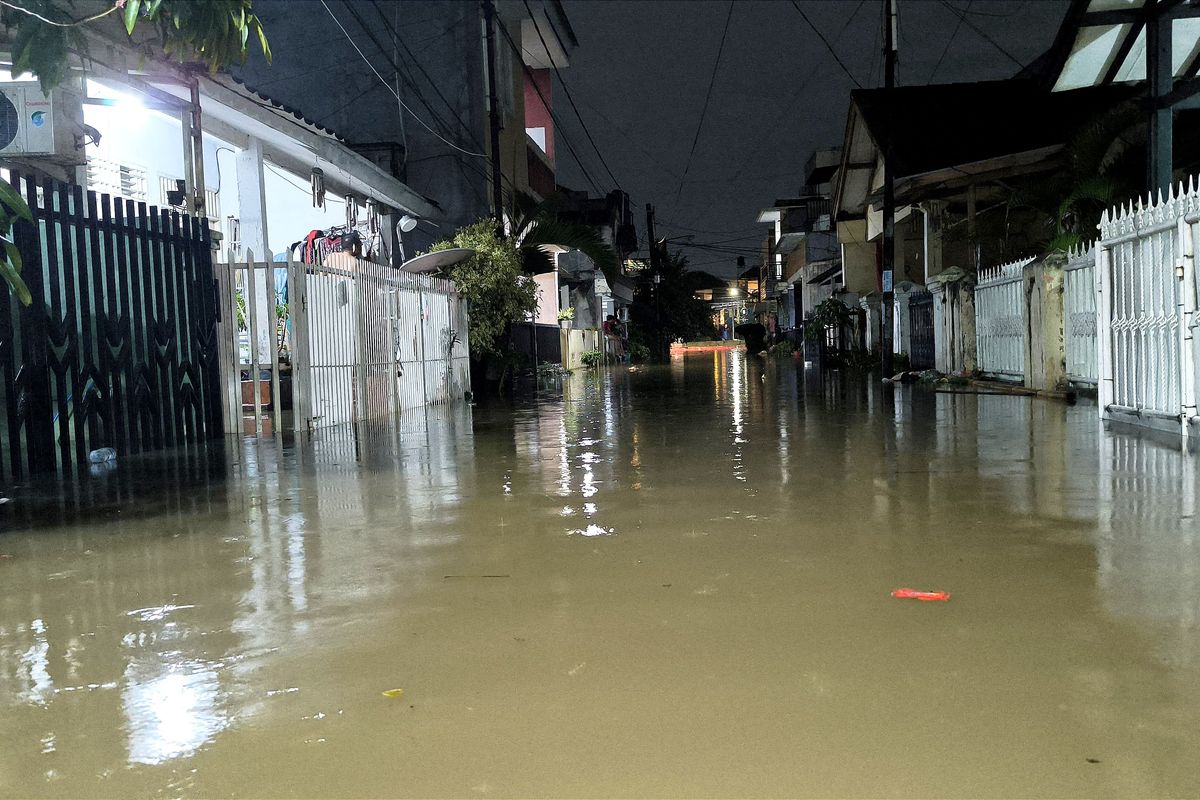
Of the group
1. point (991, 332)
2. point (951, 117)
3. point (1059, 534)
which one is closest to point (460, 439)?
point (1059, 534)

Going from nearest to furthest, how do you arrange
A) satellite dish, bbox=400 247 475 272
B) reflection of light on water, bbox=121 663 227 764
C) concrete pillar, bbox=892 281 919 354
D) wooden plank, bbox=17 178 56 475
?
reflection of light on water, bbox=121 663 227 764 → wooden plank, bbox=17 178 56 475 → satellite dish, bbox=400 247 475 272 → concrete pillar, bbox=892 281 919 354

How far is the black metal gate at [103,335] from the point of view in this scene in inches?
359

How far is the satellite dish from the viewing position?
61.1 feet

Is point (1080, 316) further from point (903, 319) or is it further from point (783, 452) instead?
point (903, 319)

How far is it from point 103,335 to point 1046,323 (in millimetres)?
12072

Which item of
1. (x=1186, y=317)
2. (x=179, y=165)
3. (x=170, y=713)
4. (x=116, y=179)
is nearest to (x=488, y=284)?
(x=179, y=165)

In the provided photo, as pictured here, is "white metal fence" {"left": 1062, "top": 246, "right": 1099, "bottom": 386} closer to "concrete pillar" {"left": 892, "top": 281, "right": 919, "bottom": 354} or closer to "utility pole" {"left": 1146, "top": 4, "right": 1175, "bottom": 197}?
"utility pole" {"left": 1146, "top": 4, "right": 1175, "bottom": 197}

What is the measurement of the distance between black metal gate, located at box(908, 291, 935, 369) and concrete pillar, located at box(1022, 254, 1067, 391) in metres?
6.34

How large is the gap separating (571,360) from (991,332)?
71.8 ft

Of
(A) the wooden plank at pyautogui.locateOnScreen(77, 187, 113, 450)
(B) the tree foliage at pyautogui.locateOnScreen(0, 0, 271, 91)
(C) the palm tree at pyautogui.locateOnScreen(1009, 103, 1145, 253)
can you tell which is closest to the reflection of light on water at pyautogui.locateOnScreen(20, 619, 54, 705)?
(B) the tree foliage at pyautogui.locateOnScreen(0, 0, 271, 91)

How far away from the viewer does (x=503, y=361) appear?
2333 centimetres

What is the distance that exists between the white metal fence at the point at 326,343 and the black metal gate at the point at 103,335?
608 millimetres

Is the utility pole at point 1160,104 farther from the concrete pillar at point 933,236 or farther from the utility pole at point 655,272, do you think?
the utility pole at point 655,272

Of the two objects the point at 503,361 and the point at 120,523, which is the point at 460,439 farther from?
the point at 503,361
